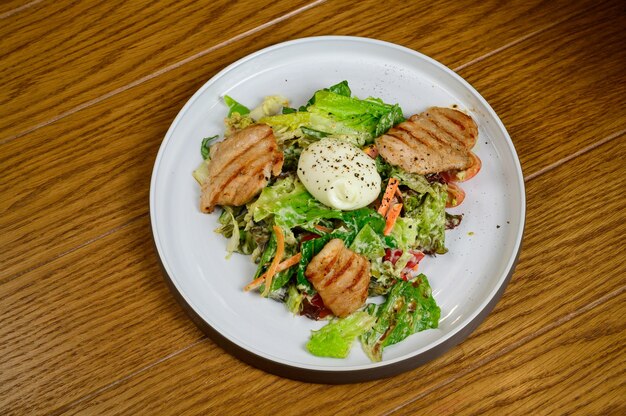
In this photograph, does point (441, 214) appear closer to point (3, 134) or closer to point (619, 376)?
point (619, 376)

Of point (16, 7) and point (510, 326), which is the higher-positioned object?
point (16, 7)

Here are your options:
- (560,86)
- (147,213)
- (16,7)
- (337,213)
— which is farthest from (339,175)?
(16,7)

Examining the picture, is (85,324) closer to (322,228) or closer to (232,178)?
(232,178)

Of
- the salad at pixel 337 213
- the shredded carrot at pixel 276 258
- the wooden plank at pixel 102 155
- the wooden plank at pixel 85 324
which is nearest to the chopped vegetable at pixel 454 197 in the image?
the salad at pixel 337 213

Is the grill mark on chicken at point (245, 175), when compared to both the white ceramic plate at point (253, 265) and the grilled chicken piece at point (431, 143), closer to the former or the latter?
the white ceramic plate at point (253, 265)

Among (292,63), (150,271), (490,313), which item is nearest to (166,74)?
(292,63)

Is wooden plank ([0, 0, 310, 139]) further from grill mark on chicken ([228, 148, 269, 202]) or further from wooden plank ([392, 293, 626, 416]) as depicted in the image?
wooden plank ([392, 293, 626, 416])
